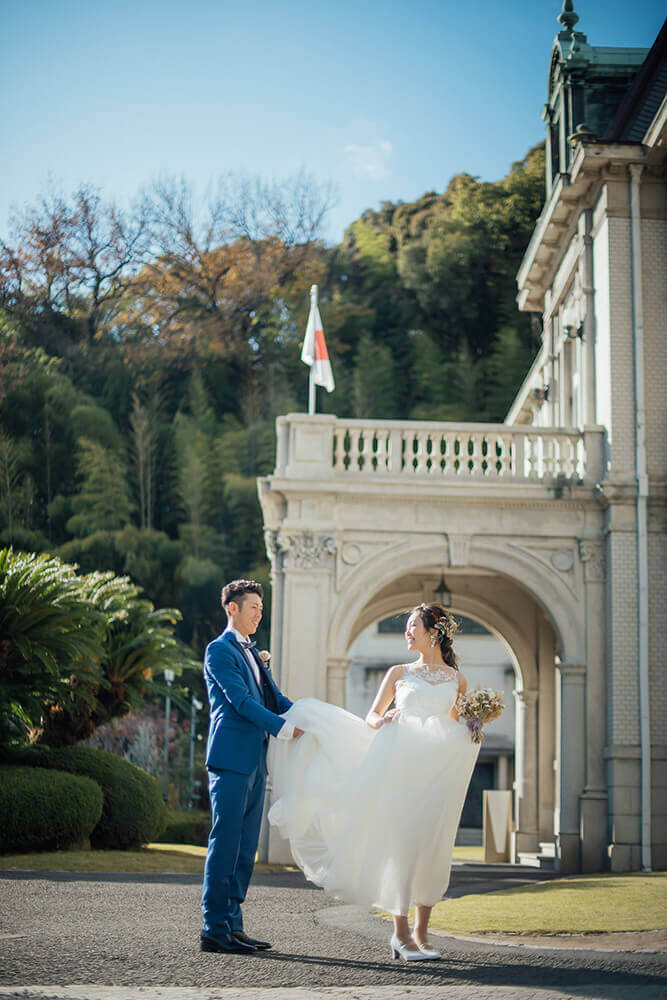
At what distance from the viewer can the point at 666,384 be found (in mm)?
16891

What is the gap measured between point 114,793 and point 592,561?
24.7 ft

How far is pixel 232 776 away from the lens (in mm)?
6410

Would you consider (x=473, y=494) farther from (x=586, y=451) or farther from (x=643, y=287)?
(x=643, y=287)

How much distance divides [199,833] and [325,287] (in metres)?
30.1

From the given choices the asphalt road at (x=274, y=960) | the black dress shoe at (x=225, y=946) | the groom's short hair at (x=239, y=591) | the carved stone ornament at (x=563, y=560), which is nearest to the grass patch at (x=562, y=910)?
the asphalt road at (x=274, y=960)

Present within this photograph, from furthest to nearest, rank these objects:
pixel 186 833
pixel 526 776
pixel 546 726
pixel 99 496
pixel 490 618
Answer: pixel 99 496 → pixel 186 833 → pixel 546 726 → pixel 490 618 → pixel 526 776

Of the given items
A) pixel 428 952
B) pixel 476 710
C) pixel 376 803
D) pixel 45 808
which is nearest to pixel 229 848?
pixel 376 803

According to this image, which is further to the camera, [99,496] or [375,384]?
[375,384]

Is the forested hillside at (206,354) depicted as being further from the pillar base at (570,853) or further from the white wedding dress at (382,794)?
the white wedding dress at (382,794)

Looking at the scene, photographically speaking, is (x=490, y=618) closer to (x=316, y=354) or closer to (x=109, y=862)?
(x=316, y=354)

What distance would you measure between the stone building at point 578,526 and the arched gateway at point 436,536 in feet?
0.08

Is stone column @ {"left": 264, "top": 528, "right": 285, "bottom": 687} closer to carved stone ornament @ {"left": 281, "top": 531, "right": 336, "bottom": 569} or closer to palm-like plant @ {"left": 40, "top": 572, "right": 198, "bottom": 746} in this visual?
carved stone ornament @ {"left": 281, "top": 531, "right": 336, "bottom": 569}

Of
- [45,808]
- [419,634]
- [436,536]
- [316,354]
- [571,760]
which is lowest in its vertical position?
[45,808]

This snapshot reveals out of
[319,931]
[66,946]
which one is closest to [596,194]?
[319,931]
